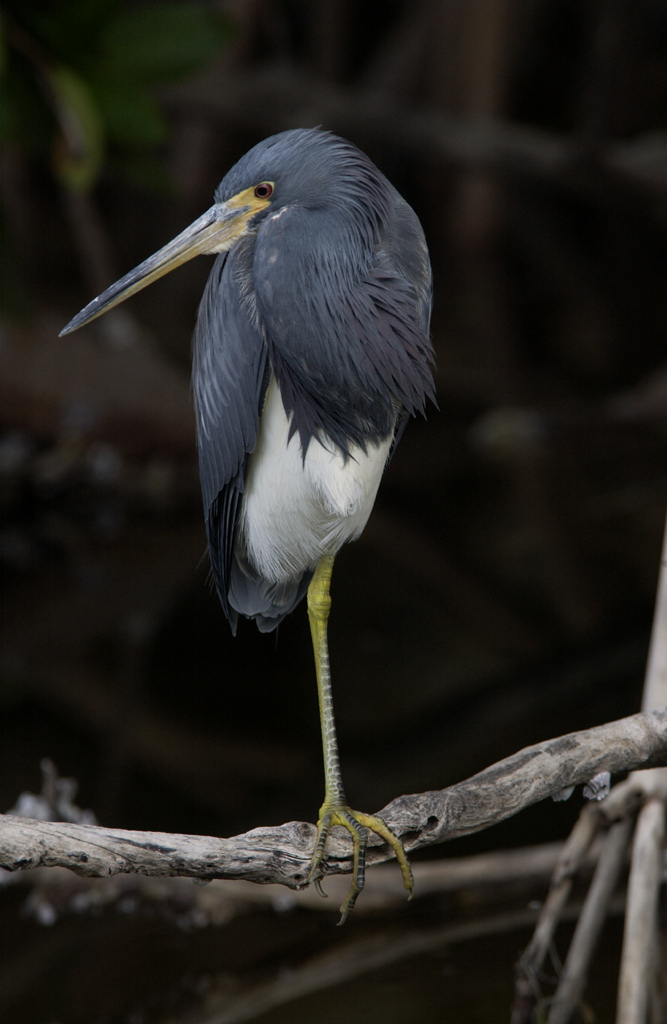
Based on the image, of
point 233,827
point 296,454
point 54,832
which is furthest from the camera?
point 233,827

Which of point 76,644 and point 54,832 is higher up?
point 76,644

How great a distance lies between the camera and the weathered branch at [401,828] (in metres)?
1.45

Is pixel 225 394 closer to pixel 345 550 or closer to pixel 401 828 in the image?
pixel 401 828

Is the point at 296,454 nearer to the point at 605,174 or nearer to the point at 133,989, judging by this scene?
the point at 133,989

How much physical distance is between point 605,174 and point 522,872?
16.2 ft

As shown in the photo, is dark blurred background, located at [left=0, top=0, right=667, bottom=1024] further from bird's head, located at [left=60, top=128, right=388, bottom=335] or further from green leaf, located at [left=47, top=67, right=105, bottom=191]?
bird's head, located at [left=60, top=128, right=388, bottom=335]

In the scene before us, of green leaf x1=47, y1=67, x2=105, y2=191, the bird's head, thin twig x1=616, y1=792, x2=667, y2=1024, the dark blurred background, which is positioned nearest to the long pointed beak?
the bird's head

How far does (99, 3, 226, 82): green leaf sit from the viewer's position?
497cm

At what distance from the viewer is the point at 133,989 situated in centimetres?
242

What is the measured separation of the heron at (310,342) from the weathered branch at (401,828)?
6cm

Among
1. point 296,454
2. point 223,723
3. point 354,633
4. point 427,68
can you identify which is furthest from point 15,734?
point 427,68

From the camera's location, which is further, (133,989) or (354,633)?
(354,633)

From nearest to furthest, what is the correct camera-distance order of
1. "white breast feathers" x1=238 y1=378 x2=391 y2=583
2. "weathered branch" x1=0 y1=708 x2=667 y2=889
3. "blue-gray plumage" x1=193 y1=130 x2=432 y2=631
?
1. "weathered branch" x1=0 y1=708 x2=667 y2=889
2. "blue-gray plumage" x1=193 y1=130 x2=432 y2=631
3. "white breast feathers" x1=238 y1=378 x2=391 y2=583

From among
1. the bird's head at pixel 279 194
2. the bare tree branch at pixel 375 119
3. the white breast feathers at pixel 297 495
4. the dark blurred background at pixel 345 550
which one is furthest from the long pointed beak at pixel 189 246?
the bare tree branch at pixel 375 119
